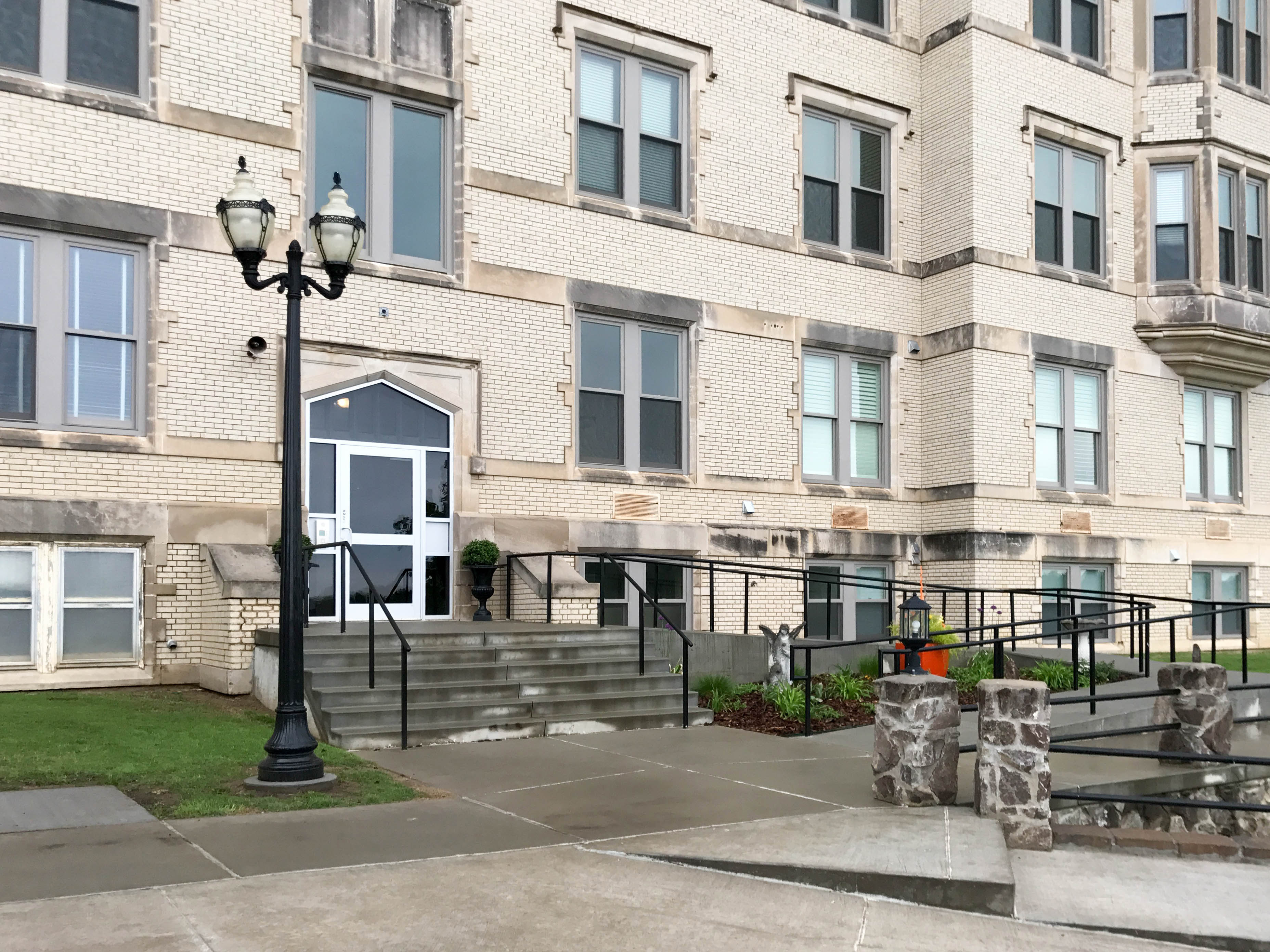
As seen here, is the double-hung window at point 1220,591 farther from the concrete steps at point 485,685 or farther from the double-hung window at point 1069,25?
the concrete steps at point 485,685

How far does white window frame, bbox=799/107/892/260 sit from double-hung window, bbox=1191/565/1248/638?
320 inches

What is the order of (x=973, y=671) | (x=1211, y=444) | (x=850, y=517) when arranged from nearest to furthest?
(x=973, y=671) < (x=850, y=517) < (x=1211, y=444)

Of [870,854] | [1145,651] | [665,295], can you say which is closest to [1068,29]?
[665,295]

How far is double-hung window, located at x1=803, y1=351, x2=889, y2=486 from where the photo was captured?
775 inches

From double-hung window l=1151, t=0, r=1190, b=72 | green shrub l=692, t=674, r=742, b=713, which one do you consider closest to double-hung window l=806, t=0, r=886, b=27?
double-hung window l=1151, t=0, r=1190, b=72

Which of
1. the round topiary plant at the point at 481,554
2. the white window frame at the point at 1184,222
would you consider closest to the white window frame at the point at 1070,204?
the white window frame at the point at 1184,222

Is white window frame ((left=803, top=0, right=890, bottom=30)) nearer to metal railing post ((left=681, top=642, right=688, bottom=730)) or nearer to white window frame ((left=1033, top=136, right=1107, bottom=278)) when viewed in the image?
white window frame ((left=1033, top=136, right=1107, bottom=278))

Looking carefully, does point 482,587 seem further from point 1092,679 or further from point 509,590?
A: point 1092,679

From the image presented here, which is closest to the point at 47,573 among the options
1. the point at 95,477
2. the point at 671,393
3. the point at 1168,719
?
the point at 95,477

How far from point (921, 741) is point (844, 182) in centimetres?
1311

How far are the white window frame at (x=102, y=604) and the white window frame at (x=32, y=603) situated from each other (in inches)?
7.3

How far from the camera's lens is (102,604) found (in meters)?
13.6

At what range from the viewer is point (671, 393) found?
18234mm

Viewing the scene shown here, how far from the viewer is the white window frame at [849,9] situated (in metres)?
20.1
